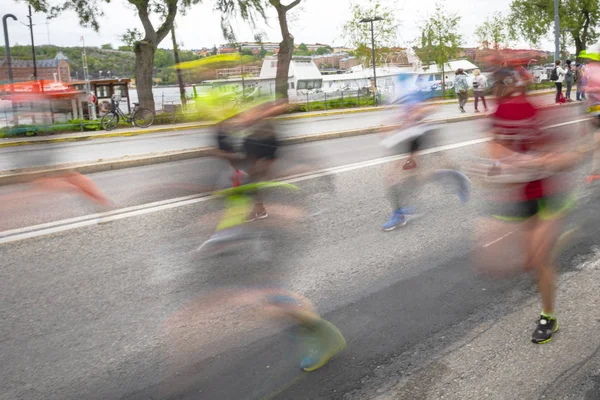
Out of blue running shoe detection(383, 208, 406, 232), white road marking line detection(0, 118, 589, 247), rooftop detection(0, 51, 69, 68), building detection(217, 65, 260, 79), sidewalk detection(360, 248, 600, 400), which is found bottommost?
sidewalk detection(360, 248, 600, 400)

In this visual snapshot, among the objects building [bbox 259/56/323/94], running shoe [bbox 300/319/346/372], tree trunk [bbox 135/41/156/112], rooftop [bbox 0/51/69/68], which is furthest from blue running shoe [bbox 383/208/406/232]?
building [bbox 259/56/323/94]

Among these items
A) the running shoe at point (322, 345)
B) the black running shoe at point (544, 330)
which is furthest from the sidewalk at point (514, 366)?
the running shoe at point (322, 345)

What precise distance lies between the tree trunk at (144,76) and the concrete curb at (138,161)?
15192mm

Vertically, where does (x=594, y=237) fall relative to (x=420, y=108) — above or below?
below

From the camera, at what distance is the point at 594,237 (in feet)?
19.4

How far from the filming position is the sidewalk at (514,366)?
3.26 metres

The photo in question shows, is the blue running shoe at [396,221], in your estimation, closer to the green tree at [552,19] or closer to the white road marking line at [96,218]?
the white road marking line at [96,218]

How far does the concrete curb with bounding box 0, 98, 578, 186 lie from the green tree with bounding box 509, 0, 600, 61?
44021 millimetres

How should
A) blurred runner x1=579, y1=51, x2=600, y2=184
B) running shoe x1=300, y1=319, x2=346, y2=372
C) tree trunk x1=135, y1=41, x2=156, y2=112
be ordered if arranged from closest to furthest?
running shoe x1=300, y1=319, x2=346, y2=372 → blurred runner x1=579, y1=51, x2=600, y2=184 → tree trunk x1=135, y1=41, x2=156, y2=112

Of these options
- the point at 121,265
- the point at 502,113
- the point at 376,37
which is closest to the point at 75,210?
the point at 121,265

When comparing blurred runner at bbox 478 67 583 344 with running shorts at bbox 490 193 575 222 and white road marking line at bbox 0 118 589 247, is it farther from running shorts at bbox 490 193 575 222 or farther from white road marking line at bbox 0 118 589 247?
white road marking line at bbox 0 118 589 247

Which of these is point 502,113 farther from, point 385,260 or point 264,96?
point 385,260

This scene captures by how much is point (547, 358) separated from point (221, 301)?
242 centimetres

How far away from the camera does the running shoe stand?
12.0ft
